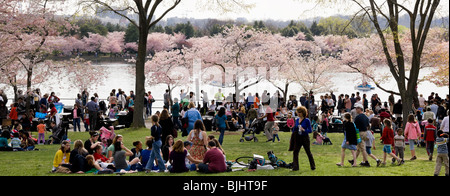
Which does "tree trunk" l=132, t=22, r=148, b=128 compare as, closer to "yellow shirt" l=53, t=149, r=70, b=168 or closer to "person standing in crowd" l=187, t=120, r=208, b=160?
"yellow shirt" l=53, t=149, r=70, b=168

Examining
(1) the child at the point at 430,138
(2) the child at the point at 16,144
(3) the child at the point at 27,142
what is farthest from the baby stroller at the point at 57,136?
(1) the child at the point at 430,138

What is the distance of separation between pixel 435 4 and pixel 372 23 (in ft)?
9.41

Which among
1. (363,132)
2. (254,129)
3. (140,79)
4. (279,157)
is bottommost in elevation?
(279,157)

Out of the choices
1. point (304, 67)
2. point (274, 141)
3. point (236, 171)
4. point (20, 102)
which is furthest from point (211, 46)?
point (236, 171)

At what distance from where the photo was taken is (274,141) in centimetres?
1958

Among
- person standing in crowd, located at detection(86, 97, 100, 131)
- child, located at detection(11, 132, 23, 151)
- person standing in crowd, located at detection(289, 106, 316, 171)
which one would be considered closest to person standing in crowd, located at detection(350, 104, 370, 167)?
person standing in crowd, located at detection(289, 106, 316, 171)

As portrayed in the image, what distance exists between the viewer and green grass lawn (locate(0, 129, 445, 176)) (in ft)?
38.2

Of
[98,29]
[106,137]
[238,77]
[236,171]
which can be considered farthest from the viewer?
[98,29]

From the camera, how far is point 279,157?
49.4ft

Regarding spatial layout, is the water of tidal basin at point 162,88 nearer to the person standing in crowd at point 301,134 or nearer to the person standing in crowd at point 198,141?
the person standing in crowd at point 198,141

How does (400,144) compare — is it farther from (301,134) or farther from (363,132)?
(301,134)

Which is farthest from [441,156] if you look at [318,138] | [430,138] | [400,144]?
[318,138]

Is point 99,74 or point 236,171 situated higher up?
point 99,74

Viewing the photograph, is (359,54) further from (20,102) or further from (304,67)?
(20,102)
